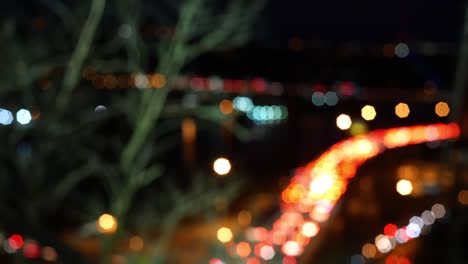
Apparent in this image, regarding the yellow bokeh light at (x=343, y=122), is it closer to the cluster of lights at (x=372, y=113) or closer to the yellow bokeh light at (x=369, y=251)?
the cluster of lights at (x=372, y=113)

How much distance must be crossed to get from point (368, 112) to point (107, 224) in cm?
621

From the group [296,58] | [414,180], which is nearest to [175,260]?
[414,180]

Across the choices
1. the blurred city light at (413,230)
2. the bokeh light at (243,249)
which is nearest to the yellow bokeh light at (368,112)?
the blurred city light at (413,230)

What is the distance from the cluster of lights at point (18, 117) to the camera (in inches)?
147

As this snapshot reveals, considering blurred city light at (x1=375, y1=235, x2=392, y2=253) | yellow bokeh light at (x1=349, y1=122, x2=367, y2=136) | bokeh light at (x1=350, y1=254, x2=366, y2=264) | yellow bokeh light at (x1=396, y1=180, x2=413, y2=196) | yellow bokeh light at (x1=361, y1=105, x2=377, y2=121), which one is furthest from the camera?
yellow bokeh light at (x1=349, y1=122, x2=367, y2=136)

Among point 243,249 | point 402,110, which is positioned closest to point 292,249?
point 243,249

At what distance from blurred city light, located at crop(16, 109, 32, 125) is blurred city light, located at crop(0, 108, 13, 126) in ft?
0.12

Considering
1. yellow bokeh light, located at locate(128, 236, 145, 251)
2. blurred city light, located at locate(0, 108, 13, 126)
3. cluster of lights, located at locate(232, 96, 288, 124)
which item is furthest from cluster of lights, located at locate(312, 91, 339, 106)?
blurred city light, located at locate(0, 108, 13, 126)

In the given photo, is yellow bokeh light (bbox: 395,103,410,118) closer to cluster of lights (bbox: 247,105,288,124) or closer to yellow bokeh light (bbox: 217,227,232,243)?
yellow bokeh light (bbox: 217,227,232,243)

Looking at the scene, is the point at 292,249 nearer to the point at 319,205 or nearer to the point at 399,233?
the point at 319,205

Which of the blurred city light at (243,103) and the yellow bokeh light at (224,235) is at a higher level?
the blurred city light at (243,103)

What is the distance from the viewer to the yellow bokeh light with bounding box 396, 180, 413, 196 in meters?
9.19

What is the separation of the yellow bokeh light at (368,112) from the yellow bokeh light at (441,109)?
3.17 m

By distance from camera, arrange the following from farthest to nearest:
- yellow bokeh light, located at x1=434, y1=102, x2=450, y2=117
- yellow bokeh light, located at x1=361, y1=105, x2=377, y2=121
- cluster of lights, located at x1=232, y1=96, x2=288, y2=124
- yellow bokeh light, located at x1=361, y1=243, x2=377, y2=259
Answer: yellow bokeh light, located at x1=361, y1=105, x2=377, y2=121 → cluster of lights, located at x1=232, y1=96, x2=288, y2=124 → yellow bokeh light, located at x1=361, y1=243, x2=377, y2=259 → yellow bokeh light, located at x1=434, y1=102, x2=450, y2=117
